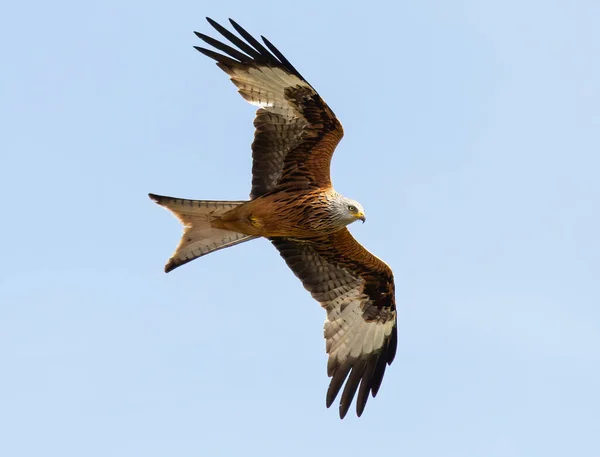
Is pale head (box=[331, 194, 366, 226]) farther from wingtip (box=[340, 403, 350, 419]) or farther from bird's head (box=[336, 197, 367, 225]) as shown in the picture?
wingtip (box=[340, 403, 350, 419])

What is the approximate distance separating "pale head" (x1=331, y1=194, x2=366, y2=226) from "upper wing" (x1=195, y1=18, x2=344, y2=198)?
476mm

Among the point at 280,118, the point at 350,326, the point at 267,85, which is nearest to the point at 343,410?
the point at 350,326

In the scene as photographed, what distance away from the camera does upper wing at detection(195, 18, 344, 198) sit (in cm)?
1534

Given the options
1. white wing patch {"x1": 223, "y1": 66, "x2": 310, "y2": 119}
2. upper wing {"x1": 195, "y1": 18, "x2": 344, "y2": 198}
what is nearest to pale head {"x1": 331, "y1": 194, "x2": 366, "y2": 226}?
upper wing {"x1": 195, "y1": 18, "x2": 344, "y2": 198}

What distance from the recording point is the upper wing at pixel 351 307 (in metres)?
17.3

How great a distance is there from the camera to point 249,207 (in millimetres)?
15836

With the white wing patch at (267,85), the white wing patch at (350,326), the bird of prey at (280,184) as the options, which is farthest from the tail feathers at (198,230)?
the white wing patch at (350,326)

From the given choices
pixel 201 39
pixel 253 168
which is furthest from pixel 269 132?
pixel 201 39

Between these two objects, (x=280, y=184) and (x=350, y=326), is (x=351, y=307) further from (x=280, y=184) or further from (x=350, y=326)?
(x=280, y=184)

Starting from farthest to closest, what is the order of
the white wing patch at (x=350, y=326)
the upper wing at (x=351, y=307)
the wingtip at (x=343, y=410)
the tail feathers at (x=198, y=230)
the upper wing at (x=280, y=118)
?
the white wing patch at (x=350, y=326), the upper wing at (x=351, y=307), the wingtip at (x=343, y=410), the tail feathers at (x=198, y=230), the upper wing at (x=280, y=118)

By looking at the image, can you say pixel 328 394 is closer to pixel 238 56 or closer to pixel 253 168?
pixel 253 168

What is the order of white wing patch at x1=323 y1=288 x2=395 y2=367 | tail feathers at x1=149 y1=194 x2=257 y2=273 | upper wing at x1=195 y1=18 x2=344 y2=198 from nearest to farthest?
1. upper wing at x1=195 y1=18 x2=344 y2=198
2. tail feathers at x1=149 y1=194 x2=257 y2=273
3. white wing patch at x1=323 y1=288 x2=395 y2=367

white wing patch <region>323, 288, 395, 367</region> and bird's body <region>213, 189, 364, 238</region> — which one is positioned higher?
bird's body <region>213, 189, 364, 238</region>

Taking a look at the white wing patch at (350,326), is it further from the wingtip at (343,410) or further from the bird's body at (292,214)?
the bird's body at (292,214)
